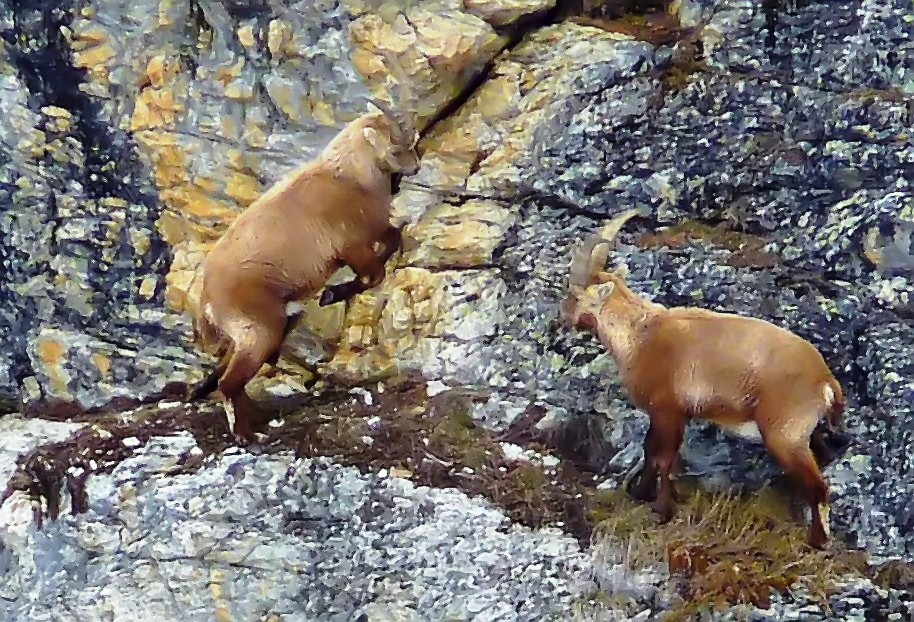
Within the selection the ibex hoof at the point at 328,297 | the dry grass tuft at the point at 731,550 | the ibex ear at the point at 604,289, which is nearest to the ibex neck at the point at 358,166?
the ibex hoof at the point at 328,297

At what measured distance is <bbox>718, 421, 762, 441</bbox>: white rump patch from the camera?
295cm

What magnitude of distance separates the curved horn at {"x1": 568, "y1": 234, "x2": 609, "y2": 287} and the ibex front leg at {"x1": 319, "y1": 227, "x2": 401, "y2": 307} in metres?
0.63

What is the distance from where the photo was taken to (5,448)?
12.0 ft

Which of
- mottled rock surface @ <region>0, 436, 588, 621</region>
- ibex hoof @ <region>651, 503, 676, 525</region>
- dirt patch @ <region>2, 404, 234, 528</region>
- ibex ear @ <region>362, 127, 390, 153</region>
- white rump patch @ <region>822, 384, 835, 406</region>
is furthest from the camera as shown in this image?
dirt patch @ <region>2, 404, 234, 528</region>

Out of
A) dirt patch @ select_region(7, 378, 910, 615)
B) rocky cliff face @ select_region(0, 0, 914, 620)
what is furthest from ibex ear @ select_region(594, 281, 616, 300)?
dirt patch @ select_region(7, 378, 910, 615)

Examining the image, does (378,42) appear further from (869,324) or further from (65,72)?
(869,324)

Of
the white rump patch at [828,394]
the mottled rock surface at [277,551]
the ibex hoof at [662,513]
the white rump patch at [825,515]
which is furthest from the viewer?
the mottled rock surface at [277,551]

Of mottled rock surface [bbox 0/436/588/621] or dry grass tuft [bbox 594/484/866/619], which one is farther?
mottled rock surface [bbox 0/436/588/621]

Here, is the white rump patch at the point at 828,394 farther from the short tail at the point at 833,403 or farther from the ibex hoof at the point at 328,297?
the ibex hoof at the point at 328,297

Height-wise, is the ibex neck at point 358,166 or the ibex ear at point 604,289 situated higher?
the ibex neck at point 358,166

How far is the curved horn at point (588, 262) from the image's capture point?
10.5 feet

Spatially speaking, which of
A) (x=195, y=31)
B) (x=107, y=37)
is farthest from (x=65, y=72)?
(x=195, y=31)

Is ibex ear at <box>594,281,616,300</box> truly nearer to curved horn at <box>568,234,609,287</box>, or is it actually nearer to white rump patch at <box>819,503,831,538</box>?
curved horn at <box>568,234,609,287</box>

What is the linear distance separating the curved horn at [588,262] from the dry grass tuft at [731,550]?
76cm
